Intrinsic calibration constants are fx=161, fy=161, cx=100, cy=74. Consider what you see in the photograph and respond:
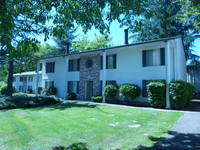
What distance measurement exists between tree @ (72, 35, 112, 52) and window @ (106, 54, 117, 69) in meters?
17.9

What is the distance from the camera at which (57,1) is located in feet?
13.8

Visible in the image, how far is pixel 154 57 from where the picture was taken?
13.3 metres

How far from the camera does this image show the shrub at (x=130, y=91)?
42.0 ft

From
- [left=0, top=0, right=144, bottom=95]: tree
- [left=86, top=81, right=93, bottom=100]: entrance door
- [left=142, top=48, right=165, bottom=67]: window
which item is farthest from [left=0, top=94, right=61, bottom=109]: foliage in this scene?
A: [left=0, top=0, right=144, bottom=95]: tree

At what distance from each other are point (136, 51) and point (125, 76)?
7.93 feet

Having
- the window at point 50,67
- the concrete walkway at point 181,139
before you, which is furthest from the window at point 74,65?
the concrete walkway at point 181,139

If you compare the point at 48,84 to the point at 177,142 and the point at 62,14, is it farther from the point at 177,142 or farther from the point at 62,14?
the point at 177,142

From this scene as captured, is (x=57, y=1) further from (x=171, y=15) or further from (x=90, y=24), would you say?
(x=171, y=15)

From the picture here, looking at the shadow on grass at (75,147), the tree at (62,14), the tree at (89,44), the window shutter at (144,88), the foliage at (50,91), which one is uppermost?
the tree at (89,44)

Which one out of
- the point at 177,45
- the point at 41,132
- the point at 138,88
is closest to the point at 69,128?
the point at 41,132

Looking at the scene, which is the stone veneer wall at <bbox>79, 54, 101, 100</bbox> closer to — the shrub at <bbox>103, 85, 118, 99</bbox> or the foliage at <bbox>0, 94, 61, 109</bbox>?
the shrub at <bbox>103, 85, 118, 99</bbox>

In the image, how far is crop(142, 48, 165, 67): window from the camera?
12703 millimetres

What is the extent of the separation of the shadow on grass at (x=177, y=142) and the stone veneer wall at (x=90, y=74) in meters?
11.4

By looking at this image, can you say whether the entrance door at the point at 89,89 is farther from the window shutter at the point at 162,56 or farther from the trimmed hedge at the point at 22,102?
the window shutter at the point at 162,56
